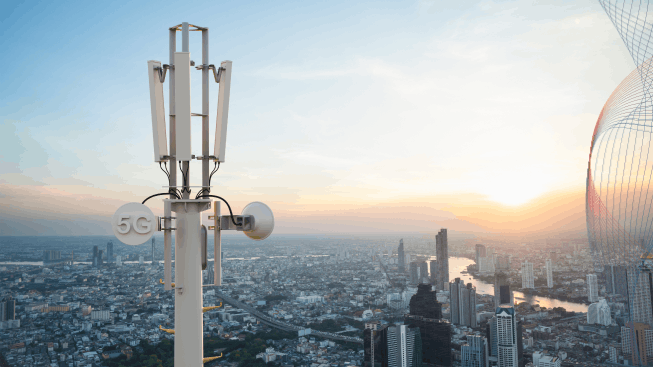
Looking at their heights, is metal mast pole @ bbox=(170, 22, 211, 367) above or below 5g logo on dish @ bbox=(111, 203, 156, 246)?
below

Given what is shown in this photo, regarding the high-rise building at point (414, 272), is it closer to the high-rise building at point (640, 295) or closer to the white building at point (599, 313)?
the white building at point (599, 313)

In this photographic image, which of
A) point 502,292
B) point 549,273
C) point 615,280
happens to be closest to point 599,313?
point 615,280

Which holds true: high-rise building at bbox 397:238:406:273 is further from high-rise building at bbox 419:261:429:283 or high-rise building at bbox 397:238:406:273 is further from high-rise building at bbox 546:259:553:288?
high-rise building at bbox 546:259:553:288

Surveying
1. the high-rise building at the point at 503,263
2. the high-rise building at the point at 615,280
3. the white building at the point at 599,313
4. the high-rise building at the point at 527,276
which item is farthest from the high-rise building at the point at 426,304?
the high-rise building at the point at 503,263

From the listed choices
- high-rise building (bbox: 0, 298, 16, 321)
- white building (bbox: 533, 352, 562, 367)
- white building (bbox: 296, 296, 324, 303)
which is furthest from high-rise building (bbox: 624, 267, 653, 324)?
high-rise building (bbox: 0, 298, 16, 321)

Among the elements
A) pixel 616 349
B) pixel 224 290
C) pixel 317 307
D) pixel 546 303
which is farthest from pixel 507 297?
pixel 224 290

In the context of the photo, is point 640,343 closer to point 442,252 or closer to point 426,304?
point 426,304
